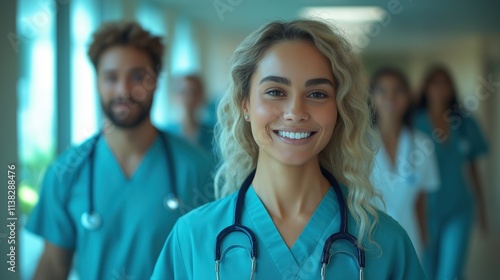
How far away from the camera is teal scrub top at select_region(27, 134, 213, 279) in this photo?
1752mm

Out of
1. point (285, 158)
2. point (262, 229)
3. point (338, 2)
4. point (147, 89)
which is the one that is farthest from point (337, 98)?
point (338, 2)

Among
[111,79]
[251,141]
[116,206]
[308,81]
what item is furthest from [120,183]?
[308,81]

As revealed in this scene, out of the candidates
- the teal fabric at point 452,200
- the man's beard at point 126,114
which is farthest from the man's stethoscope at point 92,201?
the teal fabric at point 452,200

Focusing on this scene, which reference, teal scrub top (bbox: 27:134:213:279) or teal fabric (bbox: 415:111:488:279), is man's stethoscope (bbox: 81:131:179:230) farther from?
teal fabric (bbox: 415:111:488:279)

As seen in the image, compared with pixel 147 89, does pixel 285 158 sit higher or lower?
lower

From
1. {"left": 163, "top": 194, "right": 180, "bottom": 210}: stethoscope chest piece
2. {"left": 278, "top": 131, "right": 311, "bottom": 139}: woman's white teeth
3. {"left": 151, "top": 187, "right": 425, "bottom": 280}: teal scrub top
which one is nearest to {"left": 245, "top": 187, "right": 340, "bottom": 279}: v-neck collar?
{"left": 151, "top": 187, "right": 425, "bottom": 280}: teal scrub top

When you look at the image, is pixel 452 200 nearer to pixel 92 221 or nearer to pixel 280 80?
pixel 92 221

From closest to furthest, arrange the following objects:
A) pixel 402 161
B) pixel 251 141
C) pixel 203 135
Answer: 1. pixel 251 141
2. pixel 402 161
3. pixel 203 135

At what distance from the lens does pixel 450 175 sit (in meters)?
3.26

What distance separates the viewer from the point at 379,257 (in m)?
1.23

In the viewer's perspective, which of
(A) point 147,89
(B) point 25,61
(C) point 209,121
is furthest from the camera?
(C) point 209,121

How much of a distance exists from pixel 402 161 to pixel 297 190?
1577 mm

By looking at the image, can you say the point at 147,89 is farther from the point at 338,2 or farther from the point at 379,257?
Result: the point at 338,2

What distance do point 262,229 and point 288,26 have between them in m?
0.40
